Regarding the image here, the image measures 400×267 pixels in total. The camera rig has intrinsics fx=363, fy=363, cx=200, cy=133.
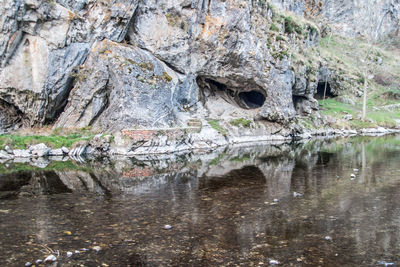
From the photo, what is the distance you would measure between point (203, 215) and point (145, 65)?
22.8 metres

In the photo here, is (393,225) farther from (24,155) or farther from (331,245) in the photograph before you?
(24,155)

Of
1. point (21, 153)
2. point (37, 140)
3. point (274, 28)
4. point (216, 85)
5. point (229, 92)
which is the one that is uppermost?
point (274, 28)

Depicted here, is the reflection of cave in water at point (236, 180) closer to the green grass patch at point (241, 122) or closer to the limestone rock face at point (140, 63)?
the limestone rock face at point (140, 63)

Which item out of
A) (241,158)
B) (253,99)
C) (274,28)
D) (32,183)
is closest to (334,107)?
(253,99)

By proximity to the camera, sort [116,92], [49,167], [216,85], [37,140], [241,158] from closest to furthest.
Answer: [49,167]
[241,158]
[37,140]
[116,92]
[216,85]

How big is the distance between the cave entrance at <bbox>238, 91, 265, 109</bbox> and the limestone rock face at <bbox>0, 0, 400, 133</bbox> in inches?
24.1

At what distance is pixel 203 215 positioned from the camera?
12.5 meters

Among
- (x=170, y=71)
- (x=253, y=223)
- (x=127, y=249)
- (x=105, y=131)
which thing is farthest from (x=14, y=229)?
(x=170, y=71)

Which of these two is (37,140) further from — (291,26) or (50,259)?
(291,26)

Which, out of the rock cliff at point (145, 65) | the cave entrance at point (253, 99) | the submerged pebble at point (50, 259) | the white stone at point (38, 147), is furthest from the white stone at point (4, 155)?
the cave entrance at point (253, 99)

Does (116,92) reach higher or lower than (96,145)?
higher

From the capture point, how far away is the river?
9109mm

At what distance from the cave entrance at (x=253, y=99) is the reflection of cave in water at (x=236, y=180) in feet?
→ 89.5

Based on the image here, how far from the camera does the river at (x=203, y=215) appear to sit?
911cm
